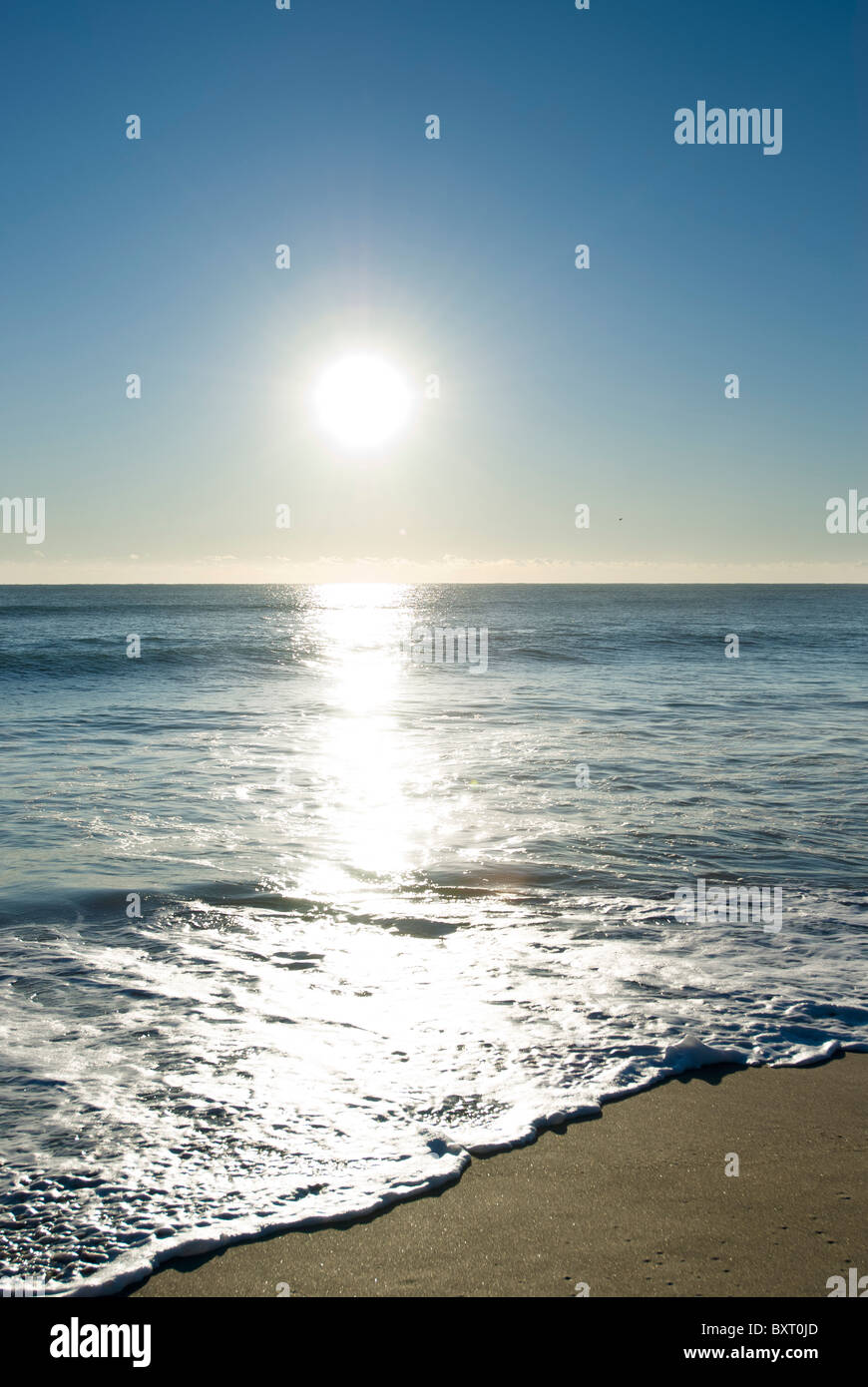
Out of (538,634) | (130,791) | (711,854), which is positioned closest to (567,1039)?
(711,854)

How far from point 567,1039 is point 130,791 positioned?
7.39 meters

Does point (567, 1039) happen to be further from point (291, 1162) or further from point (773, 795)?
point (773, 795)

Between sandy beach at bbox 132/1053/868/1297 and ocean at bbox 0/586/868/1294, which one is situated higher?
ocean at bbox 0/586/868/1294

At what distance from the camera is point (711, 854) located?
27.5 ft

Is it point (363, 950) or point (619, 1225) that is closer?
point (619, 1225)

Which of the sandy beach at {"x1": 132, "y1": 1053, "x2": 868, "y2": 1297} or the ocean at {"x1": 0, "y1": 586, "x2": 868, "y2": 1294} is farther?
the ocean at {"x1": 0, "y1": 586, "x2": 868, "y2": 1294}

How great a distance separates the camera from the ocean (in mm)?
3684

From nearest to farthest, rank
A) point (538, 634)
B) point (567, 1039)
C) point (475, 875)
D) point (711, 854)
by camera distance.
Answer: point (567, 1039) → point (475, 875) → point (711, 854) → point (538, 634)

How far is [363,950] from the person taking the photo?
607 cm

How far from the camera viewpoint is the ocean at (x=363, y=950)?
3684 mm

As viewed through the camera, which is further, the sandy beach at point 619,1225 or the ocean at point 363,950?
the ocean at point 363,950

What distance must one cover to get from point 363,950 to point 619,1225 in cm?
304

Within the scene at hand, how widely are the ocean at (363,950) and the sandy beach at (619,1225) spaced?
16cm

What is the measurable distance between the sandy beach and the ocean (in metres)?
0.16
